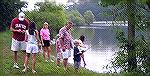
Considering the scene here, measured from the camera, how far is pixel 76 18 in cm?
1567

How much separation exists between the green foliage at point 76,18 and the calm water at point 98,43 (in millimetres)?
210

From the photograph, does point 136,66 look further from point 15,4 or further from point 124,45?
point 15,4

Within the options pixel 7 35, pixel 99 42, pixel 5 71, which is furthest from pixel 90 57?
pixel 5 71

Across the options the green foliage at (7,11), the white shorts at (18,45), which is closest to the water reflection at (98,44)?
the white shorts at (18,45)

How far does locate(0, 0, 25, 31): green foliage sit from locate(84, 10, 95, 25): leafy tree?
8.39 metres

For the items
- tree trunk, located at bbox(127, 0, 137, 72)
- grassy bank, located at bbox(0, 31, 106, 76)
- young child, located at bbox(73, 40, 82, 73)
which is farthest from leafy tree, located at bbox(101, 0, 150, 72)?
young child, located at bbox(73, 40, 82, 73)

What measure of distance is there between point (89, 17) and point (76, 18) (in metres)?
0.68

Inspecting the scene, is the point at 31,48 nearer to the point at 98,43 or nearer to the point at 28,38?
the point at 28,38

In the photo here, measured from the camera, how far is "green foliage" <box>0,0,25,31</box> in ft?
77.5

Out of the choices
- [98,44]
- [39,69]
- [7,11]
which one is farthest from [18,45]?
[7,11]

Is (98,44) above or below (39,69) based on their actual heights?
above

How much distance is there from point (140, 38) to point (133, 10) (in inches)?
29.2

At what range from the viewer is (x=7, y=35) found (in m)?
25.5

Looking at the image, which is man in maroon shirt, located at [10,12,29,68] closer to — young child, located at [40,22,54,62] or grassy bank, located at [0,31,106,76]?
grassy bank, located at [0,31,106,76]
